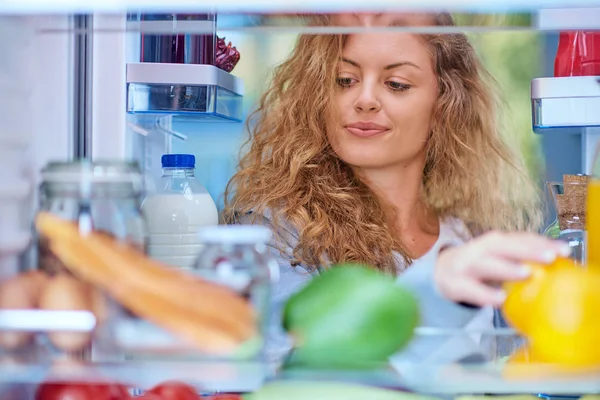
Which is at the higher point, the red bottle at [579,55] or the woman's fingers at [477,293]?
the red bottle at [579,55]

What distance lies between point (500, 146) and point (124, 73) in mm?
981

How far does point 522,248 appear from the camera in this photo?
751 mm

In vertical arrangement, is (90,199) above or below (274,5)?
below

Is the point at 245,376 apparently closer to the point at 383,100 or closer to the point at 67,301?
the point at 67,301

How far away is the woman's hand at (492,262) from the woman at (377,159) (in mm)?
648

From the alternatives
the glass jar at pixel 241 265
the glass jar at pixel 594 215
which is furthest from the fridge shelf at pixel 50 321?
the glass jar at pixel 594 215

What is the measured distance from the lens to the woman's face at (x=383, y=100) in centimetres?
158

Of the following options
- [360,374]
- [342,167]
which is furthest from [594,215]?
[342,167]

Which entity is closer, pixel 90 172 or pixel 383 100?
pixel 90 172

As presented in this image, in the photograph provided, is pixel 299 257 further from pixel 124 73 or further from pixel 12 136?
pixel 12 136

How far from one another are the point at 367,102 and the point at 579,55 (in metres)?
0.46

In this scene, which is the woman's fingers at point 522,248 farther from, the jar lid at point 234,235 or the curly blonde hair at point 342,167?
the curly blonde hair at point 342,167

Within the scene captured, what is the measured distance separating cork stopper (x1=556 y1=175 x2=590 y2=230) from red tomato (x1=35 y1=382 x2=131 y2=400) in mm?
887

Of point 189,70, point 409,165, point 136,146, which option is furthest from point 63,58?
point 409,165
